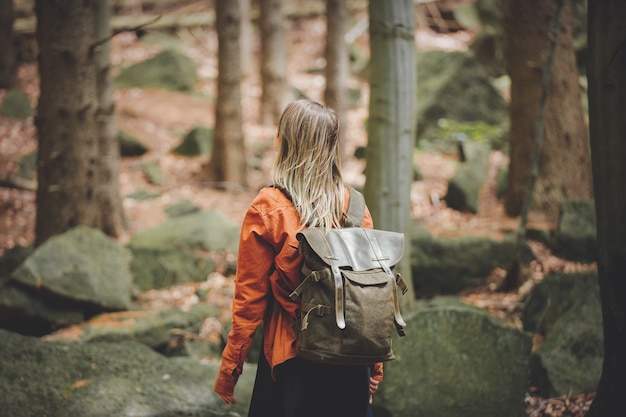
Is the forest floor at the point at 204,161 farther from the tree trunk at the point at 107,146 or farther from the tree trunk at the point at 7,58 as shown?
the tree trunk at the point at 7,58

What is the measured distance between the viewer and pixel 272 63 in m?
15.0

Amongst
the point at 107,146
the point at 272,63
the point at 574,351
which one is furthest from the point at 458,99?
the point at 574,351

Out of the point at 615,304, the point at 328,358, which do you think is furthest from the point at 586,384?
the point at 328,358

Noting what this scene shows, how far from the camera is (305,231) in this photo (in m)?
2.58

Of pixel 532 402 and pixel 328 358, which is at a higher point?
pixel 328 358

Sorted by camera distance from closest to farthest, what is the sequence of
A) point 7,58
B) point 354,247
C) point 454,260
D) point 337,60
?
point 354,247 < point 454,260 < point 337,60 < point 7,58

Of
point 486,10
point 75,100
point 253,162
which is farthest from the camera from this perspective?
point 486,10

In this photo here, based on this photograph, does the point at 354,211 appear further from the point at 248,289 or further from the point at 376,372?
the point at 376,372

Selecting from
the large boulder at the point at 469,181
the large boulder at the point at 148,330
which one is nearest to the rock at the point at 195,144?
the large boulder at the point at 469,181

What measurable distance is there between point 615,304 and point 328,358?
1777 mm

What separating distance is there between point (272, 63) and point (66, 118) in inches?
357

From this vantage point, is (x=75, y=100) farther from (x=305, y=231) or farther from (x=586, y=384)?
(x=586, y=384)

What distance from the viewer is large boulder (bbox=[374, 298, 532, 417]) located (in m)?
4.13

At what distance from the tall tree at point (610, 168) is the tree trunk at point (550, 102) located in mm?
5576
